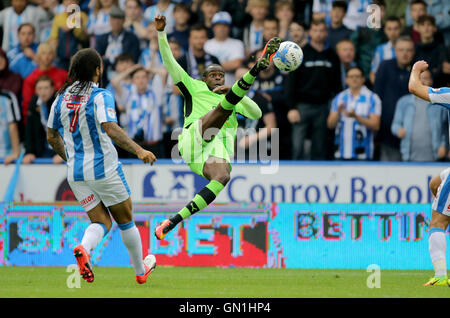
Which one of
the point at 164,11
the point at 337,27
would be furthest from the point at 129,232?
the point at 164,11

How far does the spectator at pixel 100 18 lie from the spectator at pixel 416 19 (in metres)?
5.26

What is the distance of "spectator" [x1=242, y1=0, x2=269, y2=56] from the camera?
15680mm

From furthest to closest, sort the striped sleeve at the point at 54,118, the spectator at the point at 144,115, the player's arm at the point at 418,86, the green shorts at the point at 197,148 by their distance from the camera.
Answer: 1. the spectator at the point at 144,115
2. the green shorts at the point at 197,148
3. the player's arm at the point at 418,86
4. the striped sleeve at the point at 54,118

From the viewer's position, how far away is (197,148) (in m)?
10.8

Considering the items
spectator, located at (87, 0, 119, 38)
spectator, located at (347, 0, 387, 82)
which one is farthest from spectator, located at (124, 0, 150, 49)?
spectator, located at (347, 0, 387, 82)

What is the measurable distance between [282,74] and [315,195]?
6.96 ft

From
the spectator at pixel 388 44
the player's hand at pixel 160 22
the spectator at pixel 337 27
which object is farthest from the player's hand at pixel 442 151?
the player's hand at pixel 160 22

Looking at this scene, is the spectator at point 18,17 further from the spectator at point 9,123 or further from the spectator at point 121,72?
the spectator at point 121,72

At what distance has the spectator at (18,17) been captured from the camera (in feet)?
53.7

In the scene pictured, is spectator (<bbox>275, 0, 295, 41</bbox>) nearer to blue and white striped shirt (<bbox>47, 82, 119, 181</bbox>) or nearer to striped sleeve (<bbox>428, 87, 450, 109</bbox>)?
striped sleeve (<bbox>428, 87, 450, 109</bbox>)

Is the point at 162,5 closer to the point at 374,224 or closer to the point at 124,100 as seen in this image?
the point at 124,100

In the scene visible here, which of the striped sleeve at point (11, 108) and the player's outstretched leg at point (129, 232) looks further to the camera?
the striped sleeve at point (11, 108)

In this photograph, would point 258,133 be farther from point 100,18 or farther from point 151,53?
point 100,18
